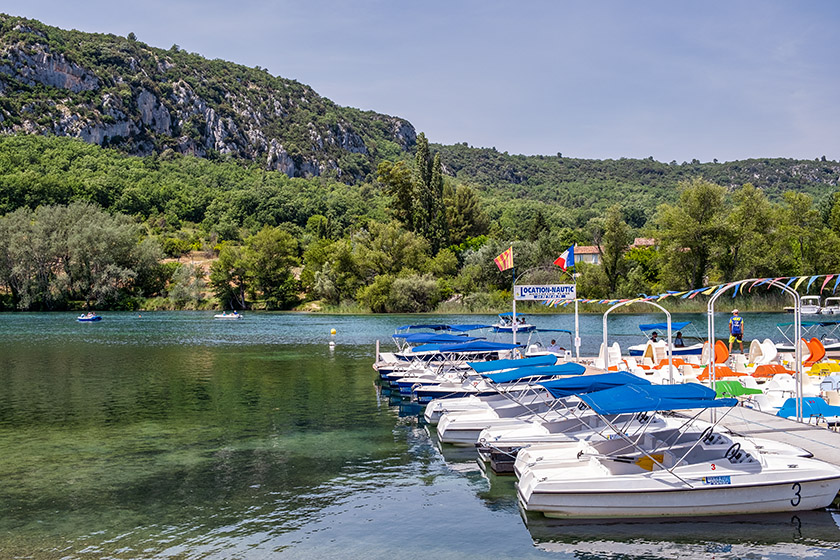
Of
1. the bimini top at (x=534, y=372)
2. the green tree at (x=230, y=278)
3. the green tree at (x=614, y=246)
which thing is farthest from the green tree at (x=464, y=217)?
the bimini top at (x=534, y=372)

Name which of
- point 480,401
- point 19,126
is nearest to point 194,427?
point 480,401

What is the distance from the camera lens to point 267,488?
59.2ft

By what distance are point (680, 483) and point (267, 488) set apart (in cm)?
1000

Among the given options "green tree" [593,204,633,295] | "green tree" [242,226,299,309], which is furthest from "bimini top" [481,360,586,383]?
"green tree" [242,226,299,309]

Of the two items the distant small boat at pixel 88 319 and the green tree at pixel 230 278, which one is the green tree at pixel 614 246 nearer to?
the green tree at pixel 230 278

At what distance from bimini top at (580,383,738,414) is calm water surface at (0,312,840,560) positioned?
2425 millimetres

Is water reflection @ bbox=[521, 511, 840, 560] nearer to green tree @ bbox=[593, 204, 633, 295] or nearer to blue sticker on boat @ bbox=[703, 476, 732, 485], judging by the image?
blue sticker on boat @ bbox=[703, 476, 732, 485]

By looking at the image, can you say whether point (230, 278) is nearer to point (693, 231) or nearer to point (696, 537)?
point (693, 231)

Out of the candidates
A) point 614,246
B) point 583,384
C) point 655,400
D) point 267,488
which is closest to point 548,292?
point 583,384

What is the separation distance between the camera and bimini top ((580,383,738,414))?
50.7ft

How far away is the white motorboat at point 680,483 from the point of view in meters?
14.8

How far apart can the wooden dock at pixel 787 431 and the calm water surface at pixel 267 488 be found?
2.18m

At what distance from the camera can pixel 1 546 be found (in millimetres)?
14086

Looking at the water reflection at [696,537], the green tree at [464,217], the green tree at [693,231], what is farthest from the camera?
the green tree at [464,217]
